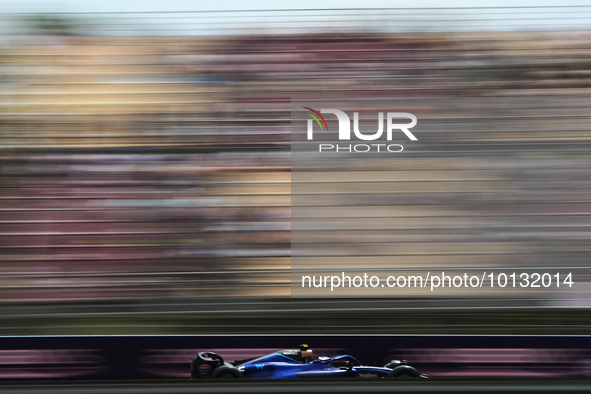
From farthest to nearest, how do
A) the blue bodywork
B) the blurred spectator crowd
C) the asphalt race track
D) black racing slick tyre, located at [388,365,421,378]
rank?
the blurred spectator crowd < black racing slick tyre, located at [388,365,421,378] < the blue bodywork < the asphalt race track

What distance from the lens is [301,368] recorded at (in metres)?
2.53

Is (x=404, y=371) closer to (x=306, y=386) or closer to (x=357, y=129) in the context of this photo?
(x=357, y=129)

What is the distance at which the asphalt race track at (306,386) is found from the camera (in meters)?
0.94

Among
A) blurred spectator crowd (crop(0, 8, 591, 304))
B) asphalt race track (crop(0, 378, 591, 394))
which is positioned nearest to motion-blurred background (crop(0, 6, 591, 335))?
blurred spectator crowd (crop(0, 8, 591, 304))

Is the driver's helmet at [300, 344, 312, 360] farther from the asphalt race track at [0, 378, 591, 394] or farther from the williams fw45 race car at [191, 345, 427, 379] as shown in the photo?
the asphalt race track at [0, 378, 591, 394]

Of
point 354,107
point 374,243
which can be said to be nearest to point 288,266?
point 374,243

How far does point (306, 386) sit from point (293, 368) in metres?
1.65

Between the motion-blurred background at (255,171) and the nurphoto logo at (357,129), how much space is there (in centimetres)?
8

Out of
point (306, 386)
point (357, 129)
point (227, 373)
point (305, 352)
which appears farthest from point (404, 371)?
point (306, 386)

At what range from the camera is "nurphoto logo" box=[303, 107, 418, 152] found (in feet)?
9.25

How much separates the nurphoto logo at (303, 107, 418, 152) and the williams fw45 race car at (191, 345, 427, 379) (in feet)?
3.68

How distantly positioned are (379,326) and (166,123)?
1.66 m

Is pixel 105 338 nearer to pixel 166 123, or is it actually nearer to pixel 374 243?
pixel 166 123

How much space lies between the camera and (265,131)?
111 inches
